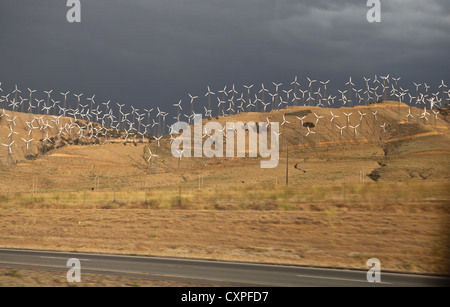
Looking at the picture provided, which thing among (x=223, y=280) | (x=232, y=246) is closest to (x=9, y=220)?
(x=232, y=246)

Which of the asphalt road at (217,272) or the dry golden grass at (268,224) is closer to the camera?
the asphalt road at (217,272)

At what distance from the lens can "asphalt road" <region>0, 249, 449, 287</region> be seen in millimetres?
19859

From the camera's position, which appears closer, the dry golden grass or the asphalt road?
the asphalt road

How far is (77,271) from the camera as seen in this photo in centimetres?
2273

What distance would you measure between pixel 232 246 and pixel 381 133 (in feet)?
559

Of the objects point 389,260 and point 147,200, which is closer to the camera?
point 389,260

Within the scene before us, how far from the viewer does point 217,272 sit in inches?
904

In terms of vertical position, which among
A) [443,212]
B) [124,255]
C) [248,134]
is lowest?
[124,255]

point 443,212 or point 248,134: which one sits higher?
point 248,134

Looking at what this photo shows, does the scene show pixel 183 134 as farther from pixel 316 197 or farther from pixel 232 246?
pixel 232 246

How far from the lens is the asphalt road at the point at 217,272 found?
782 inches

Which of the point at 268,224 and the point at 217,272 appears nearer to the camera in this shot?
the point at 217,272
